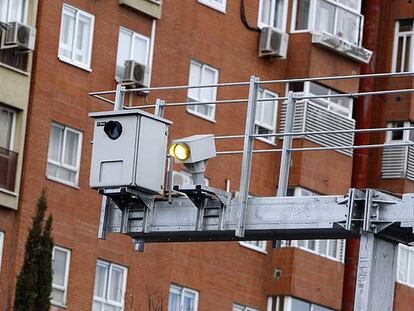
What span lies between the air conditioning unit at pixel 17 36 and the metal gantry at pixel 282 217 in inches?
715

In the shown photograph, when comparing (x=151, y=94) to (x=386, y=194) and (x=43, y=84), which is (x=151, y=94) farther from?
(x=386, y=194)

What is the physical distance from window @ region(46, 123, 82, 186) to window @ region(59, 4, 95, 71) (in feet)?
4.85

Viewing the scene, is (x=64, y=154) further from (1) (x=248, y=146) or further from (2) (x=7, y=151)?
(1) (x=248, y=146)

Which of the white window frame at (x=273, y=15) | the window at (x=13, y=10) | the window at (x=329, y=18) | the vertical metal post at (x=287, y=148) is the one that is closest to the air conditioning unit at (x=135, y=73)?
the window at (x=13, y=10)

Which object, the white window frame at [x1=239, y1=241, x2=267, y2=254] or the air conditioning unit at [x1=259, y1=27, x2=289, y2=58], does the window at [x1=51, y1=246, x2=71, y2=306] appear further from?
the air conditioning unit at [x1=259, y1=27, x2=289, y2=58]

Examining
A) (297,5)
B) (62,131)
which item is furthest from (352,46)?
(62,131)

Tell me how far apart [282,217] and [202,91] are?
82.0 ft

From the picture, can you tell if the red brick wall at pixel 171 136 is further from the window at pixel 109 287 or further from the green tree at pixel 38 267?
the green tree at pixel 38 267

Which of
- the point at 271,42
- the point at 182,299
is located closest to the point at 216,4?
the point at 271,42

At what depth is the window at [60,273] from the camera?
139 feet

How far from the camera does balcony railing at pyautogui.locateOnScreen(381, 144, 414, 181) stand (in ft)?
164

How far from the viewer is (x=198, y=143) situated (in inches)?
920

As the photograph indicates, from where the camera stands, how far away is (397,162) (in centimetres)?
5050

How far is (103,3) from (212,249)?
20.8 ft
